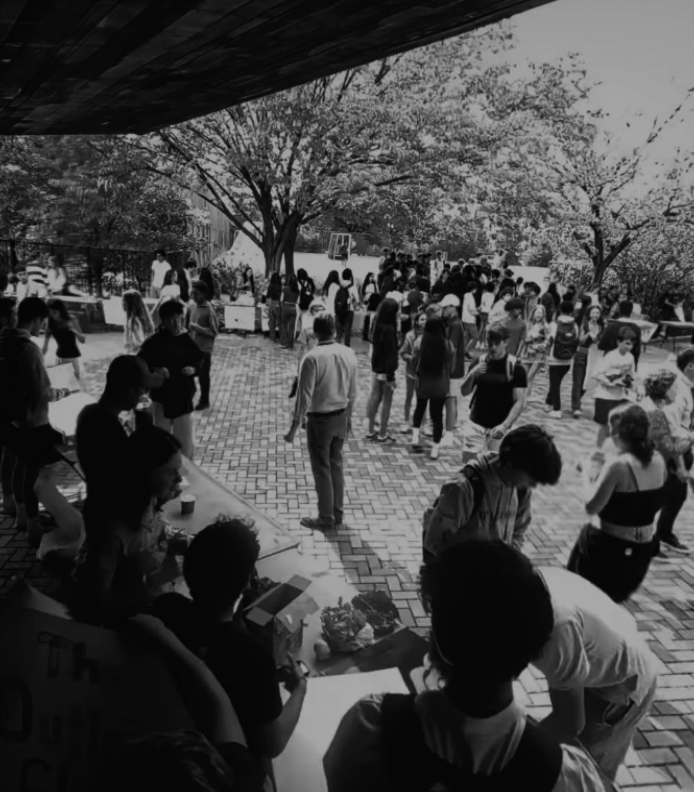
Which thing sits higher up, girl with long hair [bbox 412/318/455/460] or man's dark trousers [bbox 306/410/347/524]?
girl with long hair [bbox 412/318/455/460]

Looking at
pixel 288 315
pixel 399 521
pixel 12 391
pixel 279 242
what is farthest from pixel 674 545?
pixel 279 242

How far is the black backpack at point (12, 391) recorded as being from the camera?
5.05 metres

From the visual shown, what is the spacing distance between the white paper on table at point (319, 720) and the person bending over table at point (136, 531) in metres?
1.11

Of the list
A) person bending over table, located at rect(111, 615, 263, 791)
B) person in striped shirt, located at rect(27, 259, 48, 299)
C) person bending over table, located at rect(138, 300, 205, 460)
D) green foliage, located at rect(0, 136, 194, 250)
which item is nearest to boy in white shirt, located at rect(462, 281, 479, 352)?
person in striped shirt, located at rect(27, 259, 48, 299)

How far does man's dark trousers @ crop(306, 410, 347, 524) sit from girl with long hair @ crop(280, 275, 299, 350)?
9160 millimetres

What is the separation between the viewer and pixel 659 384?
523 cm

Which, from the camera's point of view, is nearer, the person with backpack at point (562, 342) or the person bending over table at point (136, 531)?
the person bending over table at point (136, 531)

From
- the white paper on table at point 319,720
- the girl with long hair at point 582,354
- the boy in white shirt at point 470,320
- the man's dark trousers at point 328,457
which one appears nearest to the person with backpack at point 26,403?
the man's dark trousers at point 328,457

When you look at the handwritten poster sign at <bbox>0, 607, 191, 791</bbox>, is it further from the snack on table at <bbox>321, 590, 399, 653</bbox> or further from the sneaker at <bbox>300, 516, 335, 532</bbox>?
the sneaker at <bbox>300, 516, 335, 532</bbox>

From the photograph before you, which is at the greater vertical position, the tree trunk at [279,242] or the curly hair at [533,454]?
the tree trunk at [279,242]

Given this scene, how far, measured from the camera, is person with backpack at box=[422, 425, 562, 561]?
330 cm

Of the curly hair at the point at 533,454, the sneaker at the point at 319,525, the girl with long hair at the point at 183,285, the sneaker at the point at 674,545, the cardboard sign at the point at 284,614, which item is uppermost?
the girl with long hair at the point at 183,285

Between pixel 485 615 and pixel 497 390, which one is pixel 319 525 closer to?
pixel 497 390

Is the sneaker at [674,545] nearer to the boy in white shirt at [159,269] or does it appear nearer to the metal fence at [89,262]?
the boy in white shirt at [159,269]
